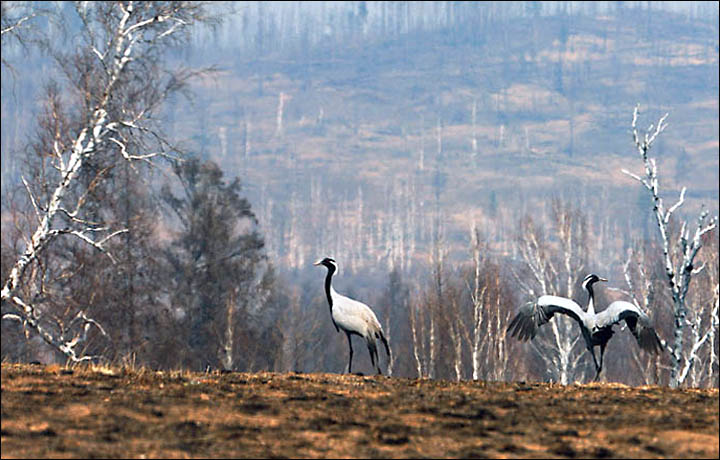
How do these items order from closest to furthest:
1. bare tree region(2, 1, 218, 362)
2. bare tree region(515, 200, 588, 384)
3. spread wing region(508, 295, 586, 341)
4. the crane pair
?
the crane pair → spread wing region(508, 295, 586, 341) → bare tree region(2, 1, 218, 362) → bare tree region(515, 200, 588, 384)

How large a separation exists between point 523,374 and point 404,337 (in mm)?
15140

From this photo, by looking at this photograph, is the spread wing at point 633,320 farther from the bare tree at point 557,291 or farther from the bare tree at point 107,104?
the bare tree at point 557,291

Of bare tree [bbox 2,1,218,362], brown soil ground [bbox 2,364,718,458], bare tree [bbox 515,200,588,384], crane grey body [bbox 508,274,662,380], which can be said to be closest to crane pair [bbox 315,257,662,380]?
crane grey body [bbox 508,274,662,380]

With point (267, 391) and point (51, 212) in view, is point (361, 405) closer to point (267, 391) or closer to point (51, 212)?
point (267, 391)

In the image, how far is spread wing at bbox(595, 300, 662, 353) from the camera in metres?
17.4

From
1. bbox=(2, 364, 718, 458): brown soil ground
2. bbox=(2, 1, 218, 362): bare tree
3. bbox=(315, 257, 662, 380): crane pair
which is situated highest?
bbox=(2, 1, 218, 362): bare tree

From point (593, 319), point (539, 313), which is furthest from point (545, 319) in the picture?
point (593, 319)

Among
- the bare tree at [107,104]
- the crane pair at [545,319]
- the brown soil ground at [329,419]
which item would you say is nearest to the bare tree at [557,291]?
the bare tree at [107,104]

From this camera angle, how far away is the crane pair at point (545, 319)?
17344 millimetres

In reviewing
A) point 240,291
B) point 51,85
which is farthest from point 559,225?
point 51,85

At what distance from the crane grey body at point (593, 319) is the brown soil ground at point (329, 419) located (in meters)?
4.18

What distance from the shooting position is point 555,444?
992 cm

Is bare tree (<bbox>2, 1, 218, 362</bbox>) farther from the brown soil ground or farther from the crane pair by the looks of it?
the brown soil ground

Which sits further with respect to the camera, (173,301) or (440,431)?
(173,301)
